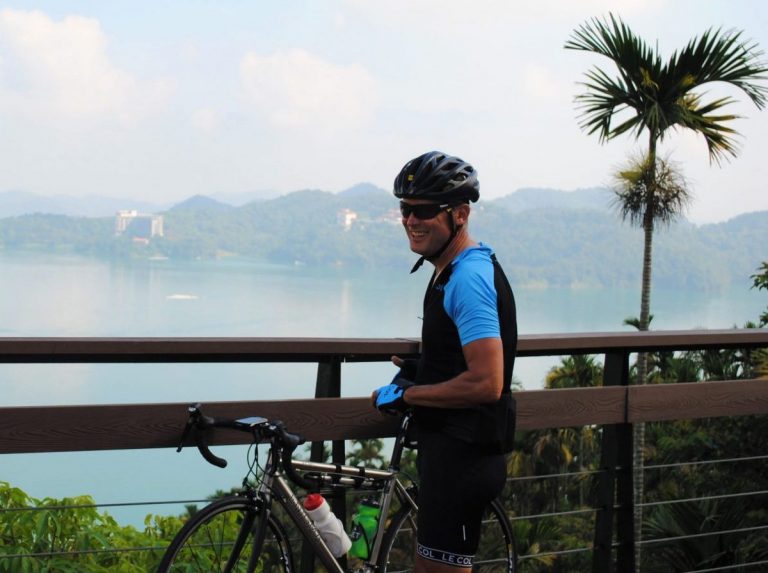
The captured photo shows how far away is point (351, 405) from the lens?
9.55 feet

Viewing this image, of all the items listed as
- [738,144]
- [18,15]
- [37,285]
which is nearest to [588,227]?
[37,285]

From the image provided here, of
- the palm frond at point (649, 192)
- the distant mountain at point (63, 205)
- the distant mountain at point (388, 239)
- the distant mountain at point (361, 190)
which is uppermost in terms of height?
the distant mountain at point (361, 190)

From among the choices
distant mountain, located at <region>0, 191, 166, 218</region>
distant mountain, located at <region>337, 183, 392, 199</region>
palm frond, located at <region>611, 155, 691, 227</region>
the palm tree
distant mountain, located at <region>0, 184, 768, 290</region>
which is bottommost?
palm frond, located at <region>611, 155, 691, 227</region>

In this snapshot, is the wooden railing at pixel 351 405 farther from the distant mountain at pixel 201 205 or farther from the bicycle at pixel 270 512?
the distant mountain at pixel 201 205

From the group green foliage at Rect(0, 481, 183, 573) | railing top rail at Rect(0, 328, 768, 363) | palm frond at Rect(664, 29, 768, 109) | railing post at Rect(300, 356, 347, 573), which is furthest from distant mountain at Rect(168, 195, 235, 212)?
railing post at Rect(300, 356, 347, 573)

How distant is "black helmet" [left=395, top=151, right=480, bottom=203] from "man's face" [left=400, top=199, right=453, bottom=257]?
0.9 inches

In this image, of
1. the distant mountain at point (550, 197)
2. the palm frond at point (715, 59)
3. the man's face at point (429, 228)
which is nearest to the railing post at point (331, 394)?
the man's face at point (429, 228)

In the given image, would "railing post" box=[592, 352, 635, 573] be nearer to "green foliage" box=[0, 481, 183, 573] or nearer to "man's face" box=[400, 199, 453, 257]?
"man's face" box=[400, 199, 453, 257]

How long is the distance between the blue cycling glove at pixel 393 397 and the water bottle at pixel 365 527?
1.20 ft

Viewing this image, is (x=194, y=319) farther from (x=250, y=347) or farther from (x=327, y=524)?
(x=327, y=524)

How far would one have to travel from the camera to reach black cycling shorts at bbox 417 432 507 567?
7.85 feet

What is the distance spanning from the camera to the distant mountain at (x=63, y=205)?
591 feet

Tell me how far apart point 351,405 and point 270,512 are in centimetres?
48

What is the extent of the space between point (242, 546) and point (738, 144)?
25.5m
